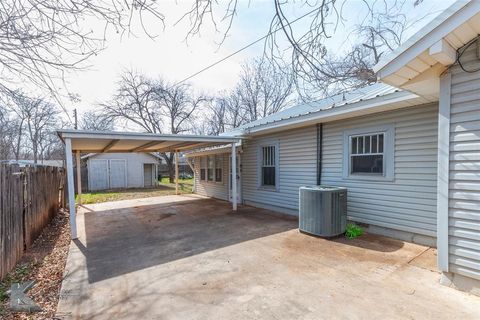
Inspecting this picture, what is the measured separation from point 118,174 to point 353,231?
18157 millimetres

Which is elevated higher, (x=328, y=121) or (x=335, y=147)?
(x=328, y=121)

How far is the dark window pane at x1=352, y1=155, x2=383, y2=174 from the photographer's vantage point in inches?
211

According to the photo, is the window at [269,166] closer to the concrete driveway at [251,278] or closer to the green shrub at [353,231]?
the concrete driveway at [251,278]

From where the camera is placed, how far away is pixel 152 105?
76.3ft

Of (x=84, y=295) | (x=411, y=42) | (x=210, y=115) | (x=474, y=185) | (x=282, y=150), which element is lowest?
(x=84, y=295)

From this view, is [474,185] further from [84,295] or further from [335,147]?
[84,295]

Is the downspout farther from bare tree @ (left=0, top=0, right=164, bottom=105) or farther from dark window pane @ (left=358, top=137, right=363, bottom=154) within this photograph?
bare tree @ (left=0, top=0, right=164, bottom=105)

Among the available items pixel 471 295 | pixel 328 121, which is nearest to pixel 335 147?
pixel 328 121

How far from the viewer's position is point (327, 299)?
9.60 ft

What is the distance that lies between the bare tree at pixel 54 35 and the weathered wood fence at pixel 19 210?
1.98 m

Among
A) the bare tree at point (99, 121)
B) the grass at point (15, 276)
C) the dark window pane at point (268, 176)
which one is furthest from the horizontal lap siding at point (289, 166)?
the bare tree at point (99, 121)

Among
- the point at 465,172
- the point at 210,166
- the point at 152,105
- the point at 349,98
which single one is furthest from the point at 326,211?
the point at 152,105

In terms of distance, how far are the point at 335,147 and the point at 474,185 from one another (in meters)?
3.37

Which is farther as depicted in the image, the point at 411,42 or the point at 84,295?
the point at 84,295
